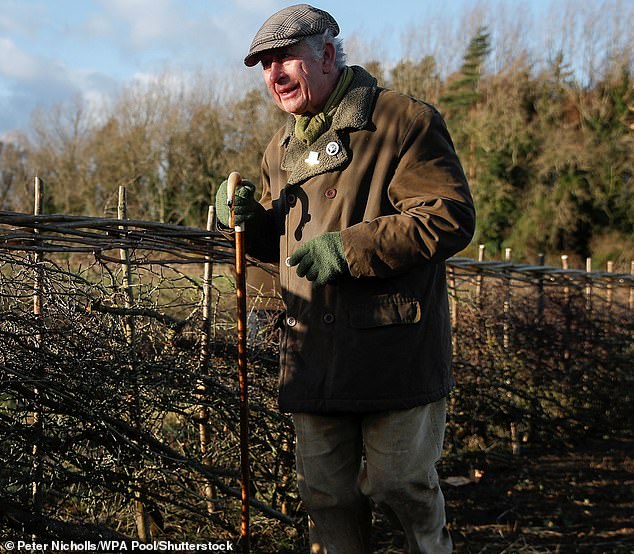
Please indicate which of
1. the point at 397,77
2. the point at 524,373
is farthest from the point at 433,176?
the point at 397,77

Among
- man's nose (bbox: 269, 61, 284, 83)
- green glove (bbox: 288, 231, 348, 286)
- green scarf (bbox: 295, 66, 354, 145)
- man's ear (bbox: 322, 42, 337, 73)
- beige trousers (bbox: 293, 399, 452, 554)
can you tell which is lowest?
beige trousers (bbox: 293, 399, 452, 554)

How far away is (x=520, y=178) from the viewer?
2406 cm

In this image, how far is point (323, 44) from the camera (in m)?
2.57

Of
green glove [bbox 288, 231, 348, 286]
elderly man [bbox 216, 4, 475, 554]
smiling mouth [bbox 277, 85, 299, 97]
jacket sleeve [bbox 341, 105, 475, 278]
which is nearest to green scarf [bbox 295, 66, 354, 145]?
elderly man [bbox 216, 4, 475, 554]

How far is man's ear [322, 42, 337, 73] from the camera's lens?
2.59 meters

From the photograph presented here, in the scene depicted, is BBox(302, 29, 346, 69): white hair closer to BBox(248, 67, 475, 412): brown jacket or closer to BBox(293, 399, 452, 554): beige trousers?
BBox(248, 67, 475, 412): brown jacket

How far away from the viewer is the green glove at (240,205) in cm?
266

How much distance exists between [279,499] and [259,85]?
25109 mm

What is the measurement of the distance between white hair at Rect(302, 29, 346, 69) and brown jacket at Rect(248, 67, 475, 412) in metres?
0.09

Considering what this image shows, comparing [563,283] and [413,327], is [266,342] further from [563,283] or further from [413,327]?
[563,283]

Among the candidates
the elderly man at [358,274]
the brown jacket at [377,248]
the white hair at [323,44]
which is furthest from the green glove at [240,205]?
the white hair at [323,44]

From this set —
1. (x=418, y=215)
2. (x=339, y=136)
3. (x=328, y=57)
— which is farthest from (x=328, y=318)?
(x=328, y=57)

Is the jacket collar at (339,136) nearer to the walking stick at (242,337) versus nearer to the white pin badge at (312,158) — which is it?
the white pin badge at (312,158)

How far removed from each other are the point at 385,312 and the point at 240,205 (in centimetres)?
61
